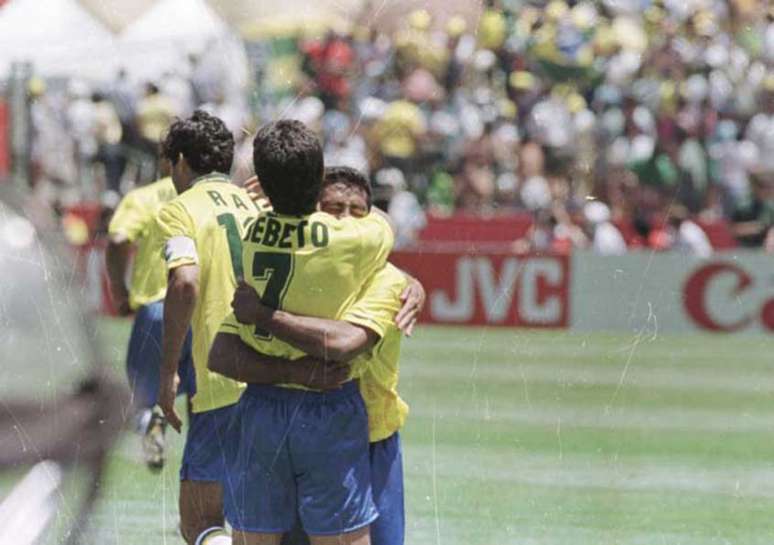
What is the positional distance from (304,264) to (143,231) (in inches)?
171

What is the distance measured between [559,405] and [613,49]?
6690mm

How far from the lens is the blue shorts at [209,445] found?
243 inches

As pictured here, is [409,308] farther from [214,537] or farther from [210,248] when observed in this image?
[214,537]

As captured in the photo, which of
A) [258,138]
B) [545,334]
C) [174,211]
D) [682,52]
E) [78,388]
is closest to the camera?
[78,388]

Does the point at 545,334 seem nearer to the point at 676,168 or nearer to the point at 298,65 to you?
the point at 676,168

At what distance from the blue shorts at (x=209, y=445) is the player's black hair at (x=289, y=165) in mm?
1502

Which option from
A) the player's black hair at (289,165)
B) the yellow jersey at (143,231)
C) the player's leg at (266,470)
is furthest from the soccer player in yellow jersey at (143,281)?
the player's black hair at (289,165)

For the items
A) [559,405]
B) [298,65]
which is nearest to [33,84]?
[298,65]

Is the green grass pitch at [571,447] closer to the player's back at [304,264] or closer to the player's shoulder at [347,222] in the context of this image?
the player's back at [304,264]

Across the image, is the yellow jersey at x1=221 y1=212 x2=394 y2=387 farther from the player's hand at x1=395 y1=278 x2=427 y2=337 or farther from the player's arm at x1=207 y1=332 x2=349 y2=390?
the player's hand at x1=395 y1=278 x2=427 y2=337

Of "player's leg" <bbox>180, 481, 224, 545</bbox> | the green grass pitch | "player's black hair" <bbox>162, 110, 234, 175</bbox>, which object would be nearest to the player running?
the green grass pitch

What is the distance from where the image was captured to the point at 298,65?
19.1 meters

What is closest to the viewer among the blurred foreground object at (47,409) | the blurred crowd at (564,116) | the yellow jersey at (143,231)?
the blurred foreground object at (47,409)

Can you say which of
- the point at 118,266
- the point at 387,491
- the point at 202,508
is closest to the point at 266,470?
the point at 387,491
